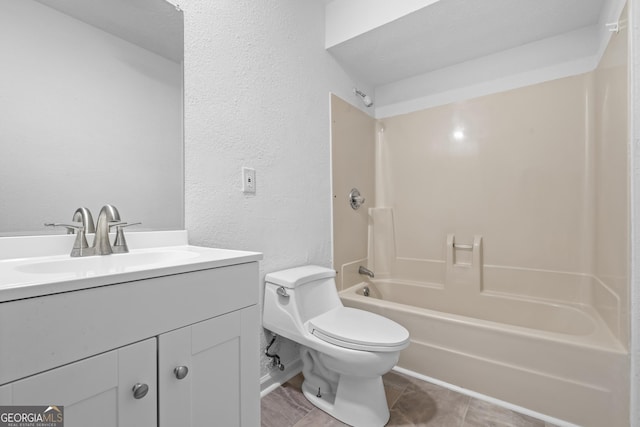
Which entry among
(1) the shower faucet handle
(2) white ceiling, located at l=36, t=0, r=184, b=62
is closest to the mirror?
(2) white ceiling, located at l=36, t=0, r=184, b=62

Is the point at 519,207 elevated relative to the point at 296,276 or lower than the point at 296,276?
elevated

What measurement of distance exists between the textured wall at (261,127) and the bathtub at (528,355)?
663mm

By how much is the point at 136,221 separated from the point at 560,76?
8.17 feet

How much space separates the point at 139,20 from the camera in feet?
3.57

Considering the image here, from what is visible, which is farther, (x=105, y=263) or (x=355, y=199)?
(x=355, y=199)

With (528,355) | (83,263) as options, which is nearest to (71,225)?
(83,263)

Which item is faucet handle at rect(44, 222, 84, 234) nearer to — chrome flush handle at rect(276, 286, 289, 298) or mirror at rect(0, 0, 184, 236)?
mirror at rect(0, 0, 184, 236)

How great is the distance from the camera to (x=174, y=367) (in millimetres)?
697

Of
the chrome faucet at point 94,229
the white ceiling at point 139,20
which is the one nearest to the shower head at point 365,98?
the white ceiling at point 139,20

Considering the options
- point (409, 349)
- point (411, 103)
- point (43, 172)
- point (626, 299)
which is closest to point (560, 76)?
point (411, 103)

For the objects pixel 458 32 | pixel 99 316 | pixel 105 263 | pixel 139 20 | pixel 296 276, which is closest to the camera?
pixel 99 316

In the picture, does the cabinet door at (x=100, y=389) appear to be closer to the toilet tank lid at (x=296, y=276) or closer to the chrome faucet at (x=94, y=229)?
the chrome faucet at (x=94, y=229)

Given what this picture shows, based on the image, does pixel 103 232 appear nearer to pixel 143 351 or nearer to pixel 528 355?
pixel 143 351

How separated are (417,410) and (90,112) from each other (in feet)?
5.97
